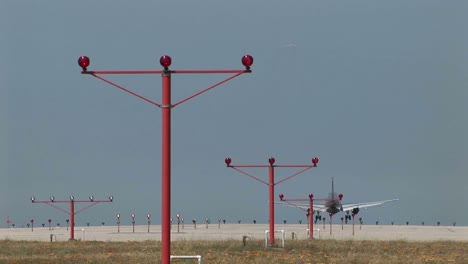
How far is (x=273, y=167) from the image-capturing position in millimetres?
55938

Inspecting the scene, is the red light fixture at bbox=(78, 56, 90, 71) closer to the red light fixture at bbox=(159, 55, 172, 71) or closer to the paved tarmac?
the red light fixture at bbox=(159, 55, 172, 71)

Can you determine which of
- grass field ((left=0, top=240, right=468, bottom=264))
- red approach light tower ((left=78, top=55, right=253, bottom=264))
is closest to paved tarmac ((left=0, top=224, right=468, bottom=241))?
grass field ((left=0, top=240, right=468, bottom=264))

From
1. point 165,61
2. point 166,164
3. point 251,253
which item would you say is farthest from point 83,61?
point 251,253

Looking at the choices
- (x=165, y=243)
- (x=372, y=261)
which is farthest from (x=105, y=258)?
(x=165, y=243)

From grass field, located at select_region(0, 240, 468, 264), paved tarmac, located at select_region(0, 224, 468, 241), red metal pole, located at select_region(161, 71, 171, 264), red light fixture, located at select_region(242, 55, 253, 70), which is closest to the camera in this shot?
red metal pole, located at select_region(161, 71, 171, 264)

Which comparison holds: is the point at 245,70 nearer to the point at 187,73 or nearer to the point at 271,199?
the point at 187,73

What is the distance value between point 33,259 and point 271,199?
51.6 feet

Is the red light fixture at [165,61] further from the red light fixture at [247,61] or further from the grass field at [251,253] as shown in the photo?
the grass field at [251,253]

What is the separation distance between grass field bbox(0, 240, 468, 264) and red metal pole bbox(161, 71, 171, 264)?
1473 centimetres

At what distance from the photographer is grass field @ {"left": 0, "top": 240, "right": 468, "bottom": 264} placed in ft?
140

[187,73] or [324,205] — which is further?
[324,205]

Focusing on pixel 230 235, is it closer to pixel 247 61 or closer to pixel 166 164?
pixel 247 61

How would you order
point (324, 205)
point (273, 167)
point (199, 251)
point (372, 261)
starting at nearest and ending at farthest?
point (372, 261)
point (199, 251)
point (273, 167)
point (324, 205)

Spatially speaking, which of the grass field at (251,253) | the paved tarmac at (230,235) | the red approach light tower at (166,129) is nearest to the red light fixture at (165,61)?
the red approach light tower at (166,129)
